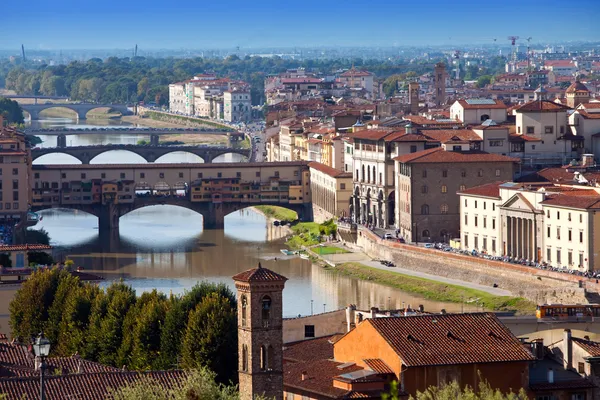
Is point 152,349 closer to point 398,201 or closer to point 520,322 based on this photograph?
point 520,322

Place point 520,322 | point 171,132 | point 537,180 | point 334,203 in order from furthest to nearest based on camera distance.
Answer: point 171,132 → point 334,203 → point 537,180 → point 520,322

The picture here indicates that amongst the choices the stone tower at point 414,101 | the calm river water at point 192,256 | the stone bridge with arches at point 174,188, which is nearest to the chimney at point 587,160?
the calm river water at point 192,256

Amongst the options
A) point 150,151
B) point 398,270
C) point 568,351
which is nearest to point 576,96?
point 150,151

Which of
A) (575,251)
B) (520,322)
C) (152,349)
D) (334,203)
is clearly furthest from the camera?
(334,203)

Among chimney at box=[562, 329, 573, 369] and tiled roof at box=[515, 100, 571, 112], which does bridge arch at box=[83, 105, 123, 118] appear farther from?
chimney at box=[562, 329, 573, 369]

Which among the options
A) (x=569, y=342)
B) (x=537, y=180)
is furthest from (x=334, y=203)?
(x=569, y=342)

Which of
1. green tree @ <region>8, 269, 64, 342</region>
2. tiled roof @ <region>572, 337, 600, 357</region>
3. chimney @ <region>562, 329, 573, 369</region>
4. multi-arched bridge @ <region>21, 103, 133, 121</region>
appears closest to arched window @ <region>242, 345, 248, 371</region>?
chimney @ <region>562, 329, 573, 369</region>
